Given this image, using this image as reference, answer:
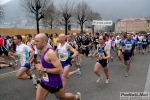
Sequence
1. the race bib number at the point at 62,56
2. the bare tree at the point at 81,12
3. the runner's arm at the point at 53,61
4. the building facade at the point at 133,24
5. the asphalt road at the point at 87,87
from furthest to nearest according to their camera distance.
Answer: the building facade at the point at 133,24, the bare tree at the point at 81,12, the race bib number at the point at 62,56, the asphalt road at the point at 87,87, the runner's arm at the point at 53,61

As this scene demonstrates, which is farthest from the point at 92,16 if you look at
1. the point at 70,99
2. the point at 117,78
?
the point at 70,99

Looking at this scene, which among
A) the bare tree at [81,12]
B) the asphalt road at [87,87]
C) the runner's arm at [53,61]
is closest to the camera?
the runner's arm at [53,61]

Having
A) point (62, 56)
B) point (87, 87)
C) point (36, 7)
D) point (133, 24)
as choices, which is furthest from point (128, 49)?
point (133, 24)

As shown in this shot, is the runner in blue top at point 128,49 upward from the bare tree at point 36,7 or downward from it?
downward

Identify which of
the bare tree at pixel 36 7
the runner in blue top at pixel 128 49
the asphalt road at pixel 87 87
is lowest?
the asphalt road at pixel 87 87

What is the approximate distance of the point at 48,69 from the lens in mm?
3414

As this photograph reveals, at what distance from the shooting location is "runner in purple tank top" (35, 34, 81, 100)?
337cm

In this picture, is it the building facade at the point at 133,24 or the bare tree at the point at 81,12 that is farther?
the building facade at the point at 133,24

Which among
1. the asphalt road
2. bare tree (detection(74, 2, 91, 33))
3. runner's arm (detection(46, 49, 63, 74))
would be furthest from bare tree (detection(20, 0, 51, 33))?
runner's arm (detection(46, 49, 63, 74))

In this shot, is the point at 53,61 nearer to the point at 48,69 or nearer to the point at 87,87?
the point at 48,69

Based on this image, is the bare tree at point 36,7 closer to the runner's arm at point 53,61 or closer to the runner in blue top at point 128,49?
the runner in blue top at point 128,49

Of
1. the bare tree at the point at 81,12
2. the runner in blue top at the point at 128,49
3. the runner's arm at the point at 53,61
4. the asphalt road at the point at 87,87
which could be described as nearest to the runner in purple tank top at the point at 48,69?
the runner's arm at the point at 53,61

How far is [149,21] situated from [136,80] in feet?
413

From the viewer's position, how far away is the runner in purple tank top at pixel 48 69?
11.0 ft
